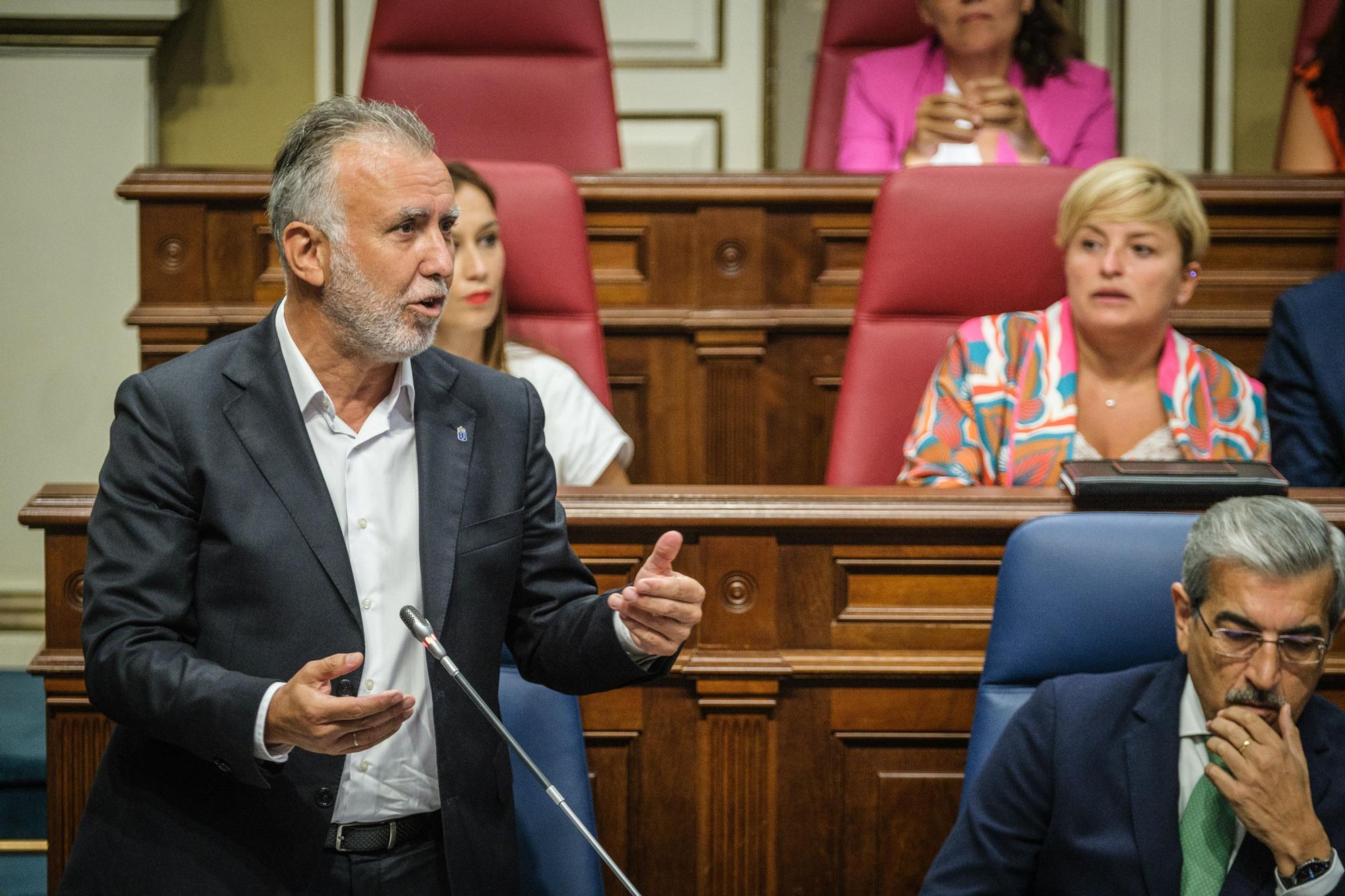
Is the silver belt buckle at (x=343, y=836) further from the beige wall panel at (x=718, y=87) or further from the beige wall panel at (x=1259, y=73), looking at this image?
the beige wall panel at (x=1259, y=73)

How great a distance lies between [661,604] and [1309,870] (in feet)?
1.55

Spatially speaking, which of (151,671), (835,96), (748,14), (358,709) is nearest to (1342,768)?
(358,709)

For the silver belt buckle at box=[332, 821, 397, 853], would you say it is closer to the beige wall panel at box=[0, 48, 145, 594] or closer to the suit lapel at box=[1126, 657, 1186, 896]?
the suit lapel at box=[1126, 657, 1186, 896]

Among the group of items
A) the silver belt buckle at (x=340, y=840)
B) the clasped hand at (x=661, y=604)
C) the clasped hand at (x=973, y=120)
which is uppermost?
the clasped hand at (x=973, y=120)

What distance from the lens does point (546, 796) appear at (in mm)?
1096

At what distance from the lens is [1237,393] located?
1.68m

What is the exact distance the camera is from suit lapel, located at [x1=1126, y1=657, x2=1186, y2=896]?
103 centimetres

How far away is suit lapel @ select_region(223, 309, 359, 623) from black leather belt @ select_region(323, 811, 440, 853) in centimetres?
13

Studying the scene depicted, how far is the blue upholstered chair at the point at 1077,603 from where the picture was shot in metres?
1.11

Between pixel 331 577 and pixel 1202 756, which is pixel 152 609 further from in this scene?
pixel 1202 756

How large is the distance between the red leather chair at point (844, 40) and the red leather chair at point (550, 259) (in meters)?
0.69

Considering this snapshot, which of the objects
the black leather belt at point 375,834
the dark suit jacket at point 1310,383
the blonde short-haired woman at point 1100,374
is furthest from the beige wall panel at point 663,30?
the black leather belt at point 375,834

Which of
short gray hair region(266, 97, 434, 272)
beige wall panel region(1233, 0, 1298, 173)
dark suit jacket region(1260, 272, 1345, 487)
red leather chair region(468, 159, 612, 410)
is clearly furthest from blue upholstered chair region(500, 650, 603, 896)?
beige wall panel region(1233, 0, 1298, 173)

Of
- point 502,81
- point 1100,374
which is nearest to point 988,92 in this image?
point 1100,374
